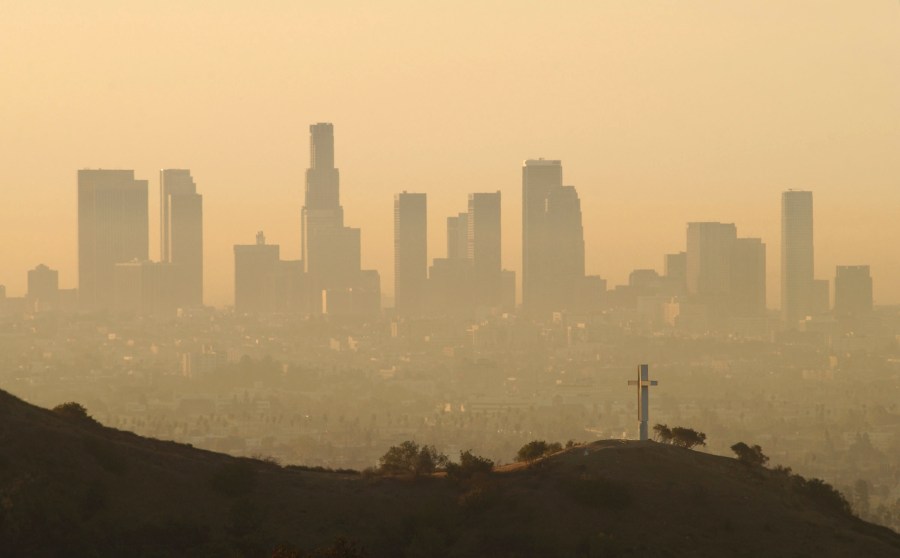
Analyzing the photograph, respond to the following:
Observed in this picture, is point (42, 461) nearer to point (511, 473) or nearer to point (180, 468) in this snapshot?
point (180, 468)

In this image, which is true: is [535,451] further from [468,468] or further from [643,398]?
[468,468]

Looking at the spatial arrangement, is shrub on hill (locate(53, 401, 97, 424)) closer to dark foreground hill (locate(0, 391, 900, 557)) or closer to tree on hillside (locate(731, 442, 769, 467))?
dark foreground hill (locate(0, 391, 900, 557))

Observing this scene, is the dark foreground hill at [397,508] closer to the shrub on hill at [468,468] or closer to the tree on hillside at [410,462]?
the shrub on hill at [468,468]

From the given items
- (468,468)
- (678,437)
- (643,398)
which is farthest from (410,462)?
(678,437)

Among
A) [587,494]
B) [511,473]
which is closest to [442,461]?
[511,473]

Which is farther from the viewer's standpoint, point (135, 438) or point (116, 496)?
point (135, 438)
